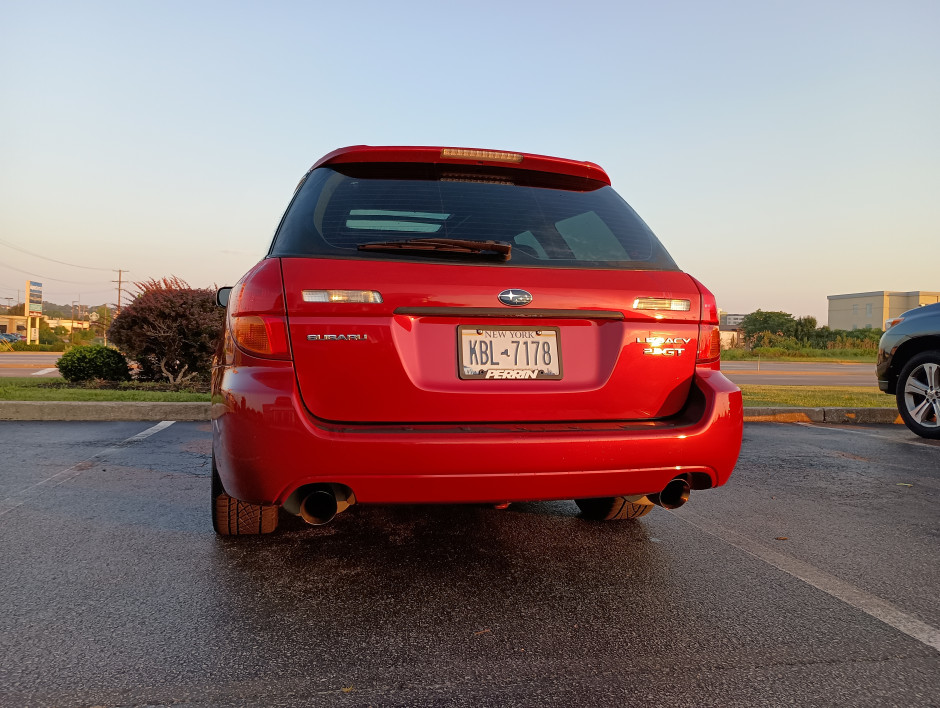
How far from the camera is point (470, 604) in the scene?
9.12 feet

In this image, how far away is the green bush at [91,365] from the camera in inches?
482

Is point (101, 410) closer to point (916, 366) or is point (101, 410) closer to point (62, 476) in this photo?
point (62, 476)

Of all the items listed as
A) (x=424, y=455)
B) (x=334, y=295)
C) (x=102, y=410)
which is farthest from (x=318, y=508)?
(x=102, y=410)

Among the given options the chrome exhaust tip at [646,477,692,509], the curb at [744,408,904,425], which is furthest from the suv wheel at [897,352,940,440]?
the chrome exhaust tip at [646,477,692,509]

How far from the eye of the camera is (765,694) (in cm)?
209

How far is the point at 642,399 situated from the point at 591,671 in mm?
1085

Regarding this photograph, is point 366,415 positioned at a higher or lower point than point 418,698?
higher

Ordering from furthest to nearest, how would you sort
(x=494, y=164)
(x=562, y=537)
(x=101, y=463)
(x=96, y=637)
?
(x=101, y=463) → (x=562, y=537) → (x=494, y=164) → (x=96, y=637)

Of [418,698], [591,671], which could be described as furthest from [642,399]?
[418,698]

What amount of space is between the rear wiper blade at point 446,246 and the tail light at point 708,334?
2.88 ft

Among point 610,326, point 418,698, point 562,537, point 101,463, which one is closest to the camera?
point 418,698

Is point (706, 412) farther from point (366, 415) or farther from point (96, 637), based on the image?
point (96, 637)

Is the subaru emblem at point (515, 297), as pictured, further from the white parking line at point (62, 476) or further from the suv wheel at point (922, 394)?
the suv wheel at point (922, 394)

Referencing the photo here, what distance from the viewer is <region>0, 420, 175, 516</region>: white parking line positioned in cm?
427
